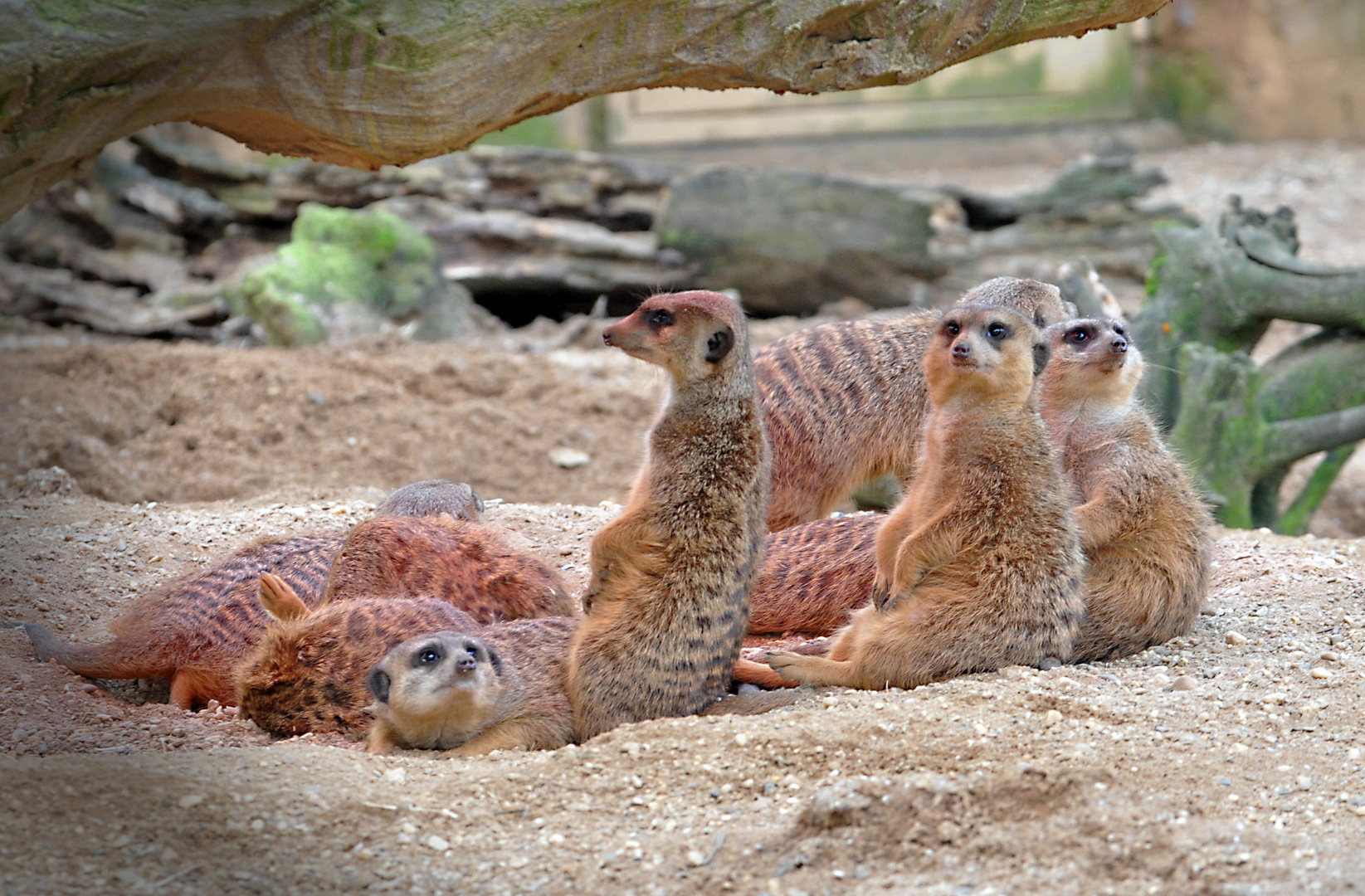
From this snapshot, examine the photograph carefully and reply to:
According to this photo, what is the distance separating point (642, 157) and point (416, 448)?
5.49m

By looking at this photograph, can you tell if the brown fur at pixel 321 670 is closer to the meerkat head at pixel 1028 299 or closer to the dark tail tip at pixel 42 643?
the dark tail tip at pixel 42 643

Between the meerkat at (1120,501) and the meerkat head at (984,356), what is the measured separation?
0.38 meters

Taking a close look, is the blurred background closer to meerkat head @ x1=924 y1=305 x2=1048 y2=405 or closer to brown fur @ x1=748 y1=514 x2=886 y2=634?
brown fur @ x1=748 y1=514 x2=886 y2=634

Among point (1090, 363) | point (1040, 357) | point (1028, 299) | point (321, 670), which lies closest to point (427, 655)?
point (321, 670)

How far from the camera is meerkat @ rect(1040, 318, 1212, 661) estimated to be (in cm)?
281

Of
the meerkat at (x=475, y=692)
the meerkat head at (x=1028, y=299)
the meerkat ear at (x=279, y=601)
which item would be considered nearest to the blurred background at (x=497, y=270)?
the meerkat head at (x=1028, y=299)

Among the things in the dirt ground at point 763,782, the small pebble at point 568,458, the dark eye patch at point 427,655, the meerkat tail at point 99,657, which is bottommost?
the small pebble at point 568,458

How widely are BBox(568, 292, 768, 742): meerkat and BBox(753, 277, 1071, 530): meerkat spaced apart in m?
0.94

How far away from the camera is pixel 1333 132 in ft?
34.6

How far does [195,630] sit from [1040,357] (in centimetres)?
193

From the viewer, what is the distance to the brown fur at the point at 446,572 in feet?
9.62

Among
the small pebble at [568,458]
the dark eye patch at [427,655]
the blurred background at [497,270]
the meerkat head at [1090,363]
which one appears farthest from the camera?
the small pebble at [568,458]

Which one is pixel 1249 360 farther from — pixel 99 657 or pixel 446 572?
pixel 99 657

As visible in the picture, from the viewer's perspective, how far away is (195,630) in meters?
2.91
